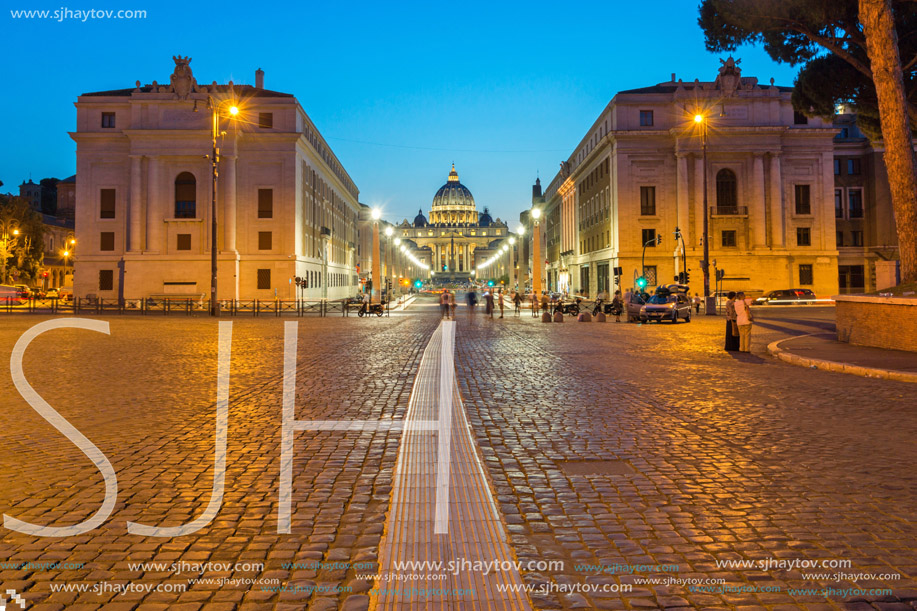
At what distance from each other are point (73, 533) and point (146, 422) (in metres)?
3.80

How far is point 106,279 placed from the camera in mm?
53938

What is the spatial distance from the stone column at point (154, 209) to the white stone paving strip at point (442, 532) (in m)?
51.4

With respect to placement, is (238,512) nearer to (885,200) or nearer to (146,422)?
(146,422)

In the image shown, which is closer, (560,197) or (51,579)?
(51,579)

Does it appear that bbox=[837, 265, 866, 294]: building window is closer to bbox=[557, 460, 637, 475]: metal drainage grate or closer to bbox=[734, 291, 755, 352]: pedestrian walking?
bbox=[734, 291, 755, 352]: pedestrian walking

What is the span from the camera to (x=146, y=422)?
766cm

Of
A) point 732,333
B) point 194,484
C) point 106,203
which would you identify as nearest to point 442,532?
point 194,484

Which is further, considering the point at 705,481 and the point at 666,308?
the point at 666,308

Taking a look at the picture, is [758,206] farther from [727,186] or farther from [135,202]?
[135,202]

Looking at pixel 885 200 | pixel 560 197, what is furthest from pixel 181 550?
pixel 560 197

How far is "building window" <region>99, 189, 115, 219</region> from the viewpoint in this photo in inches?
2141

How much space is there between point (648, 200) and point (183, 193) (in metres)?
36.5

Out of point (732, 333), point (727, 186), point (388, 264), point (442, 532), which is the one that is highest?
point (727, 186)

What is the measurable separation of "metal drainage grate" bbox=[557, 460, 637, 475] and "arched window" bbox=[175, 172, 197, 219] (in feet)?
173
